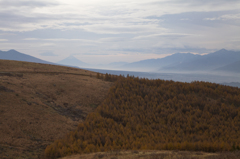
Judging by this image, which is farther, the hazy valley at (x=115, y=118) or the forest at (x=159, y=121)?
the forest at (x=159, y=121)

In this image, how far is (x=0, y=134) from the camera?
30.7 ft

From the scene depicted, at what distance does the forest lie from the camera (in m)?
9.49

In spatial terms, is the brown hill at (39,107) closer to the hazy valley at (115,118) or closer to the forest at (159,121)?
the hazy valley at (115,118)

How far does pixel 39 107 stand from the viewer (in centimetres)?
1301

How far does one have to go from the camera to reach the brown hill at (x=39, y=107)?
944 centimetres

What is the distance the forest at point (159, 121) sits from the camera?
9.49m

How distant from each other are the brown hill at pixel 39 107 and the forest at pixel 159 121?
114cm

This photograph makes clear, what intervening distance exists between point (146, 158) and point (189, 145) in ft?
11.6

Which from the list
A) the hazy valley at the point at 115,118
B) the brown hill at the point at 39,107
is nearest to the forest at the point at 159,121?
the hazy valley at the point at 115,118

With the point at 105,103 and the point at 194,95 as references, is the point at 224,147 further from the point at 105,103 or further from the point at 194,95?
the point at 105,103

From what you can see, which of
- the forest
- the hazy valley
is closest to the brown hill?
the hazy valley

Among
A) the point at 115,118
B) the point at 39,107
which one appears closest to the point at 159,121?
the point at 115,118

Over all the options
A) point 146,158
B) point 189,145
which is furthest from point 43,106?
point 189,145

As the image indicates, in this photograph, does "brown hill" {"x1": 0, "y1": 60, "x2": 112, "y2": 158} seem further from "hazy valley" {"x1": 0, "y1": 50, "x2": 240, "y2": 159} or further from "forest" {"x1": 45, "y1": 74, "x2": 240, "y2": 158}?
"forest" {"x1": 45, "y1": 74, "x2": 240, "y2": 158}
